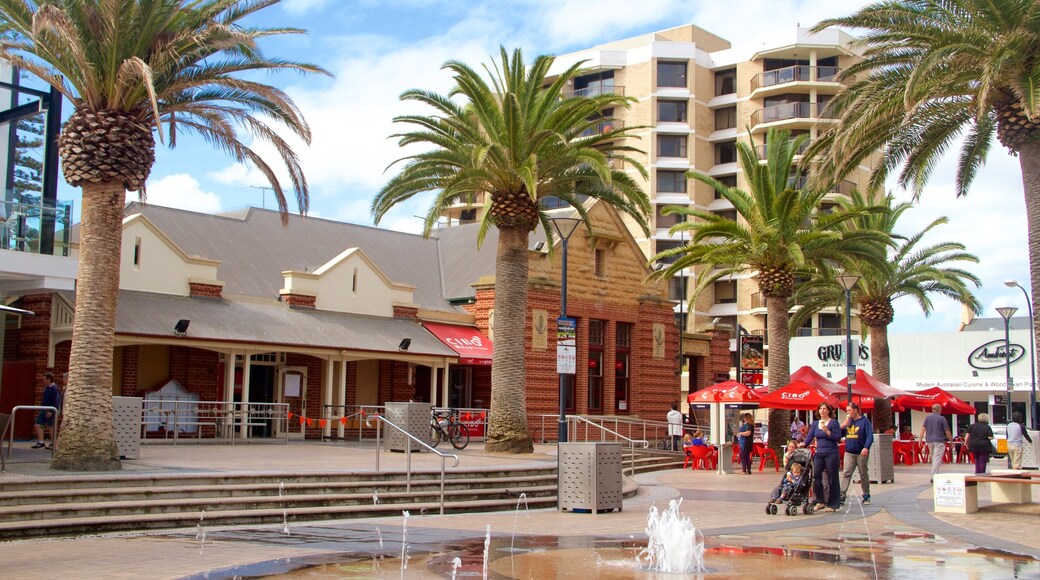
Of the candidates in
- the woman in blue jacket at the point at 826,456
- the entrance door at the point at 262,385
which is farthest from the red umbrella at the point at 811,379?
the entrance door at the point at 262,385

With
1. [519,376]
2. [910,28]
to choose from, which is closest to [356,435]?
[519,376]

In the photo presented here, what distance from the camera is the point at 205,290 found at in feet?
96.8

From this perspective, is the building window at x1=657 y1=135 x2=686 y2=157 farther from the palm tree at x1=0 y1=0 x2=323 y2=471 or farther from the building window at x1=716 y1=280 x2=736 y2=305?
the palm tree at x1=0 y1=0 x2=323 y2=471

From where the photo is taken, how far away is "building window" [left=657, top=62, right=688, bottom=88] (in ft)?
240

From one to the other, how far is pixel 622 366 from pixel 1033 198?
22.4 meters

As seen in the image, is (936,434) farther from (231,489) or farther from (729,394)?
(231,489)

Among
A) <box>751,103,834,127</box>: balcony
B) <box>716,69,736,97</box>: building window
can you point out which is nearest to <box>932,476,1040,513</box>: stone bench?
<box>751,103,834,127</box>: balcony

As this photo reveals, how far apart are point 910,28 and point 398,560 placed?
566 inches

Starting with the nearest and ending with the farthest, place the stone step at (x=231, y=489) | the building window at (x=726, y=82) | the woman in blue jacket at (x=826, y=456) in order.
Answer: the stone step at (x=231, y=489) → the woman in blue jacket at (x=826, y=456) → the building window at (x=726, y=82)

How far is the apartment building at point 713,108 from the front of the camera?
70.5 metres

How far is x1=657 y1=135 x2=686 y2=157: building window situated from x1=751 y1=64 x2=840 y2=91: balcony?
6150mm

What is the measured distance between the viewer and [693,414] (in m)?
44.7

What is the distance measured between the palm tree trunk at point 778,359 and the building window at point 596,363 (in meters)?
8.24

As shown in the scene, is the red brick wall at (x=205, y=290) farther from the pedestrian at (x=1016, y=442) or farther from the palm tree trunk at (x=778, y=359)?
the pedestrian at (x=1016, y=442)
